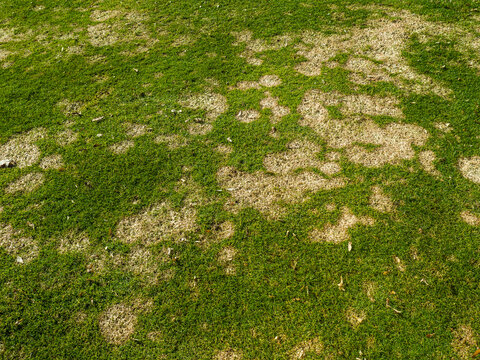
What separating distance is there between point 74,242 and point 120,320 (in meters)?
1.31

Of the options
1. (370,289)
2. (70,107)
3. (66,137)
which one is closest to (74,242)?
(66,137)

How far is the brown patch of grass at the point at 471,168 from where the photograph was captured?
4.93 metres

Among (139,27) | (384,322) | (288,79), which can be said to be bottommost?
(384,322)

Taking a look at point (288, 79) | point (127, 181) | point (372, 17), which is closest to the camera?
point (127, 181)

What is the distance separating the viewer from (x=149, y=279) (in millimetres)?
4250

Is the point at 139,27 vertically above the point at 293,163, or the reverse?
the point at 139,27

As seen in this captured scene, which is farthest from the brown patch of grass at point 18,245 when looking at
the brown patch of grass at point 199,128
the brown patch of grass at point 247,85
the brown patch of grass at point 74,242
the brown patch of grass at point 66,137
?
the brown patch of grass at point 247,85

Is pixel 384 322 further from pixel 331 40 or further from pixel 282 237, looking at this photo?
pixel 331 40

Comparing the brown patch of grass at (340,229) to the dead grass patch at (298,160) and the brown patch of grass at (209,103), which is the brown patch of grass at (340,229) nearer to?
the dead grass patch at (298,160)

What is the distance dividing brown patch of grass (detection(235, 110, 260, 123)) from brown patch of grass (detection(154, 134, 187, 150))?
1.02 metres

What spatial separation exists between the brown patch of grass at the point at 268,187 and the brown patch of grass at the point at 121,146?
1622 mm

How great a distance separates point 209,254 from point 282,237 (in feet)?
3.10

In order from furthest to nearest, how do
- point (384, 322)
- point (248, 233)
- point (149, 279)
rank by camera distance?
point (248, 233)
point (149, 279)
point (384, 322)

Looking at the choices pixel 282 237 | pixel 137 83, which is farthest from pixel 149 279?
pixel 137 83
